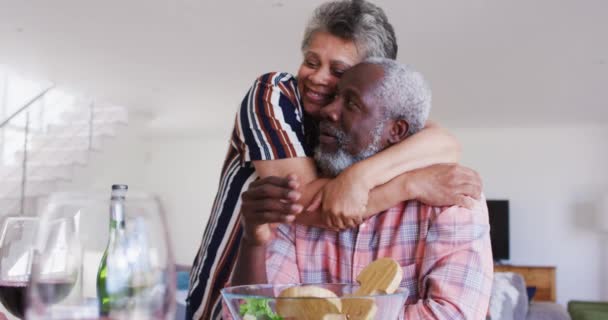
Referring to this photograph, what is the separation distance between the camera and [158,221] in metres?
0.39

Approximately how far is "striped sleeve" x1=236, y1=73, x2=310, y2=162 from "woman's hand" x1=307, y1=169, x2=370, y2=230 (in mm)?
114

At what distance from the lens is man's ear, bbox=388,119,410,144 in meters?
1.12

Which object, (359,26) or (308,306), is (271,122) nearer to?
(359,26)

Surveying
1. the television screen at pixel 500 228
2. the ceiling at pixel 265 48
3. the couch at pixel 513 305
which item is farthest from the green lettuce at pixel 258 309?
the television screen at pixel 500 228

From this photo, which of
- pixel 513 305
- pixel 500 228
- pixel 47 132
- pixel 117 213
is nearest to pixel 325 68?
pixel 117 213

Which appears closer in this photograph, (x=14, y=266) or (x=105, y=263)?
(x=105, y=263)

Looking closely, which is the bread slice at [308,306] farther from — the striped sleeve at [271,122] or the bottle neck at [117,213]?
the striped sleeve at [271,122]

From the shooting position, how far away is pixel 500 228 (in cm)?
837

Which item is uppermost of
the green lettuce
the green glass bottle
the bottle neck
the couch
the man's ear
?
the man's ear

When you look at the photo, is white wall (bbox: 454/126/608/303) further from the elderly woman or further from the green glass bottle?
the green glass bottle

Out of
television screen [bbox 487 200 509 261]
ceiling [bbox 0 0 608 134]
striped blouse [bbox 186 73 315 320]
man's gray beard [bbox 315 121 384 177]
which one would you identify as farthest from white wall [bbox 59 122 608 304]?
man's gray beard [bbox 315 121 384 177]

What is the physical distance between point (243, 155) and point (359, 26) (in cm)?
31

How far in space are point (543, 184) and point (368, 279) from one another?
27.7 feet

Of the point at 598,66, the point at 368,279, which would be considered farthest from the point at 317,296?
the point at 598,66
